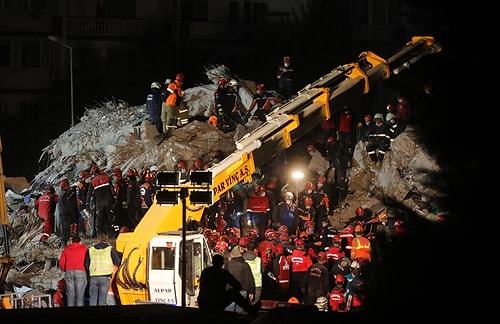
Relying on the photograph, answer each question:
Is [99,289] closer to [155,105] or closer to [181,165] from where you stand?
[181,165]

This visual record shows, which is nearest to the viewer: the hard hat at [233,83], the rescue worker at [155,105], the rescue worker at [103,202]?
the rescue worker at [103,202]

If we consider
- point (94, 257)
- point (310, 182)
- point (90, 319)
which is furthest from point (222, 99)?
point (90, 319)

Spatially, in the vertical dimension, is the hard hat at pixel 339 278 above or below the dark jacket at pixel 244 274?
below

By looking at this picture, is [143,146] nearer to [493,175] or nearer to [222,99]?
[222,99]

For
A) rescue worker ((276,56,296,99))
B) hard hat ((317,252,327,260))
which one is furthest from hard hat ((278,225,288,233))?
rescue worker ((276,56,296,99))

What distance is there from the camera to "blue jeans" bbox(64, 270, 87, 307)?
74.1ft

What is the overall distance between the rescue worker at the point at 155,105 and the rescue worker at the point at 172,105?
47 cm

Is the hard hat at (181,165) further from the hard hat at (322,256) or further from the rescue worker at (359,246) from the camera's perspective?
the rescue worker at (359,246)

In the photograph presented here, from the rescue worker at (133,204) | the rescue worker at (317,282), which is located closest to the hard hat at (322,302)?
the rescue worker at (317,282)

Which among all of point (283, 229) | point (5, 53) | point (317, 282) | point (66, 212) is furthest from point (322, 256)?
point (5, 53)

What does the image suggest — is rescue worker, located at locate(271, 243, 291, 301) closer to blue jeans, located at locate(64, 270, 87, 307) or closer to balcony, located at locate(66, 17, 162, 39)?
blue jeans, located at locate(64, 270, 87, 307)

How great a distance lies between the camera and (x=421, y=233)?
9.52 m

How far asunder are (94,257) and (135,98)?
28382 mm

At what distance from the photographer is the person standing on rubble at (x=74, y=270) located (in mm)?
22406
